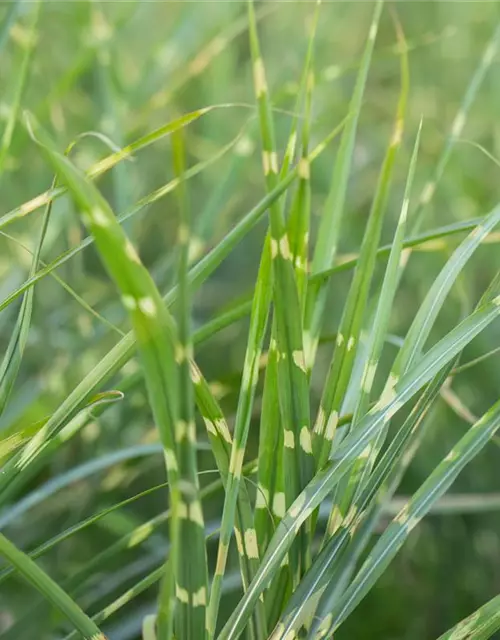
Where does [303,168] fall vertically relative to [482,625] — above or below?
above

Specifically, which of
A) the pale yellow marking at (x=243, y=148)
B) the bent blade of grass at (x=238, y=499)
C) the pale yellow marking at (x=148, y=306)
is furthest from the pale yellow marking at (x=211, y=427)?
the pale yellow marking at (x=243, y=148)

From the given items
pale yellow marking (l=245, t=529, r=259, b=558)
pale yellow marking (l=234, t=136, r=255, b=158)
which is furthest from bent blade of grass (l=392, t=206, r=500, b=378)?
pale yellow marking (l=234, t=136, r=255, b=158)

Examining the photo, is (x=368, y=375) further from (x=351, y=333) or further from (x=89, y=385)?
(x=89, y=385)

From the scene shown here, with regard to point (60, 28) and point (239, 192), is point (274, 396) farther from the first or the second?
point (60, 28)

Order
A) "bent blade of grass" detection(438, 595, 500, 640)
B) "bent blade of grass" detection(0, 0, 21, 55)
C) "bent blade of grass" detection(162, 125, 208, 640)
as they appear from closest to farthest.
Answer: "bent blade of grass" detection(162, 125, 208, 640), "bent blade of grass" detection(438, 595, 500, 640), "bent blade of grass" detection(0, 0, 21, 55)

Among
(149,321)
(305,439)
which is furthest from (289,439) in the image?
(149,321)

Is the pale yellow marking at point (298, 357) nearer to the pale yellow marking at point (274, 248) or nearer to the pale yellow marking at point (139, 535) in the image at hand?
the pale yellow marking at point (274, 248)

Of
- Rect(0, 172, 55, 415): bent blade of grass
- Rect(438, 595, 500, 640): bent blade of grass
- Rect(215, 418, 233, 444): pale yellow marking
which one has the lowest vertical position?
Rect(438, 595, 500, 640): bent blade of grass

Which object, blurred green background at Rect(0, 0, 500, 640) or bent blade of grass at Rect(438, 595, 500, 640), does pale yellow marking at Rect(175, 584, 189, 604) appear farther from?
blurred green background at Rect(0, 0, 500, 640)
